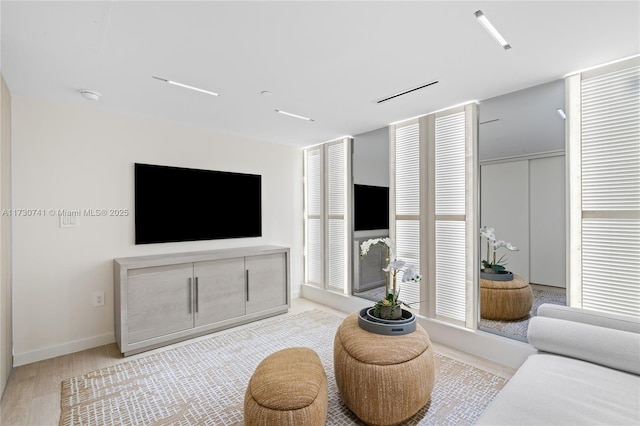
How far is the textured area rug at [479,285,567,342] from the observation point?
247 cm

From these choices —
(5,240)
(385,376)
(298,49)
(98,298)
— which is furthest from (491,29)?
(98,298)

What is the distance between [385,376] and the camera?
1794 millimetres

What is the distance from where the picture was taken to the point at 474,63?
218 centimetres

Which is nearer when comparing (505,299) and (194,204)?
(505,299)

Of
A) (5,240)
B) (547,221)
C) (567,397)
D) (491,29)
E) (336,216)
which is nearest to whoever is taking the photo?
(567,397)

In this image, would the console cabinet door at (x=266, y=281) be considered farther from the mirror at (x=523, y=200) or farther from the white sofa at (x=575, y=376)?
the white sofa at (x=575, y=376)

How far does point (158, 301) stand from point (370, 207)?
2.68m

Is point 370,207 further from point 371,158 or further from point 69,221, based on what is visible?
point 69,221

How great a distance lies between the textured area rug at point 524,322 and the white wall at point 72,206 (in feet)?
11.4

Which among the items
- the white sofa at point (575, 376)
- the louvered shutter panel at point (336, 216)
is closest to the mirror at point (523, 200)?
the white sofa at point (575, 376)

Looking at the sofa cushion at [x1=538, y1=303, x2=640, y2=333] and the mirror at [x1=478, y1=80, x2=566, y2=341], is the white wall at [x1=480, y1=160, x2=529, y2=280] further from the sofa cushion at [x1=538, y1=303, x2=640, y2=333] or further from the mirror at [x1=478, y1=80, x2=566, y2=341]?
the sofa cushion at [x1=538, y1=303, x2=640, y2=333]

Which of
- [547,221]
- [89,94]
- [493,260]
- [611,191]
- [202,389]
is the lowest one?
[202,389]

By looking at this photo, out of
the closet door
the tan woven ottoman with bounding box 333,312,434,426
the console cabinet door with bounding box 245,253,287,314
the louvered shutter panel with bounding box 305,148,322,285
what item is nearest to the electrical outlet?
the console cabinet door with bounding box 245,253,287,314

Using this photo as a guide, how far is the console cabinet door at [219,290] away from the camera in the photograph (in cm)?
331
